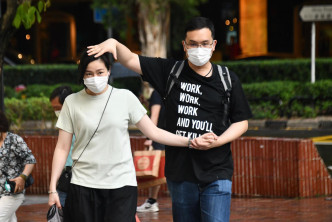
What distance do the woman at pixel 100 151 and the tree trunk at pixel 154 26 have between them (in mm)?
16955

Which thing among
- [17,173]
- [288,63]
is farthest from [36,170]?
[288,63]

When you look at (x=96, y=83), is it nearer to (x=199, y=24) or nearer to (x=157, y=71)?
(x=157, y=71)

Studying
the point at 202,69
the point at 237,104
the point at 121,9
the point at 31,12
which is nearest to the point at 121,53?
the point at 202,69

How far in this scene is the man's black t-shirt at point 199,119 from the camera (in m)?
4.63

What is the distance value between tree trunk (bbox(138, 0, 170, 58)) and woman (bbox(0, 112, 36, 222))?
15.4 m

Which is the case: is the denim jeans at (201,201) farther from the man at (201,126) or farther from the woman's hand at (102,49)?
the woman's hand at (102,49)

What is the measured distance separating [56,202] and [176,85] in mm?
1006

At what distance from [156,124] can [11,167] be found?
2.96 m

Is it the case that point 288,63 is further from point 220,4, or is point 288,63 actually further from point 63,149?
point 63,149

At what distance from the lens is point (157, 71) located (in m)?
4.84

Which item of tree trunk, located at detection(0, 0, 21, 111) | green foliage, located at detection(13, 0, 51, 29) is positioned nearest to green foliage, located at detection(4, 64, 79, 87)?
tree trunk, located at detection(0, 0, 21, 111)

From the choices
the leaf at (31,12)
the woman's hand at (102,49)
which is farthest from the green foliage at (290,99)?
the woman's hand at (102,49)

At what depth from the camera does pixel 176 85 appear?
474cm

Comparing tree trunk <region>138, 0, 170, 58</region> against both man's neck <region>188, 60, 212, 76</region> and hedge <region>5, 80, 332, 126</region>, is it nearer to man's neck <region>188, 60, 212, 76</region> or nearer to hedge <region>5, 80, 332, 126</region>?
hedge <region>5, 80, 332, 126</region>
